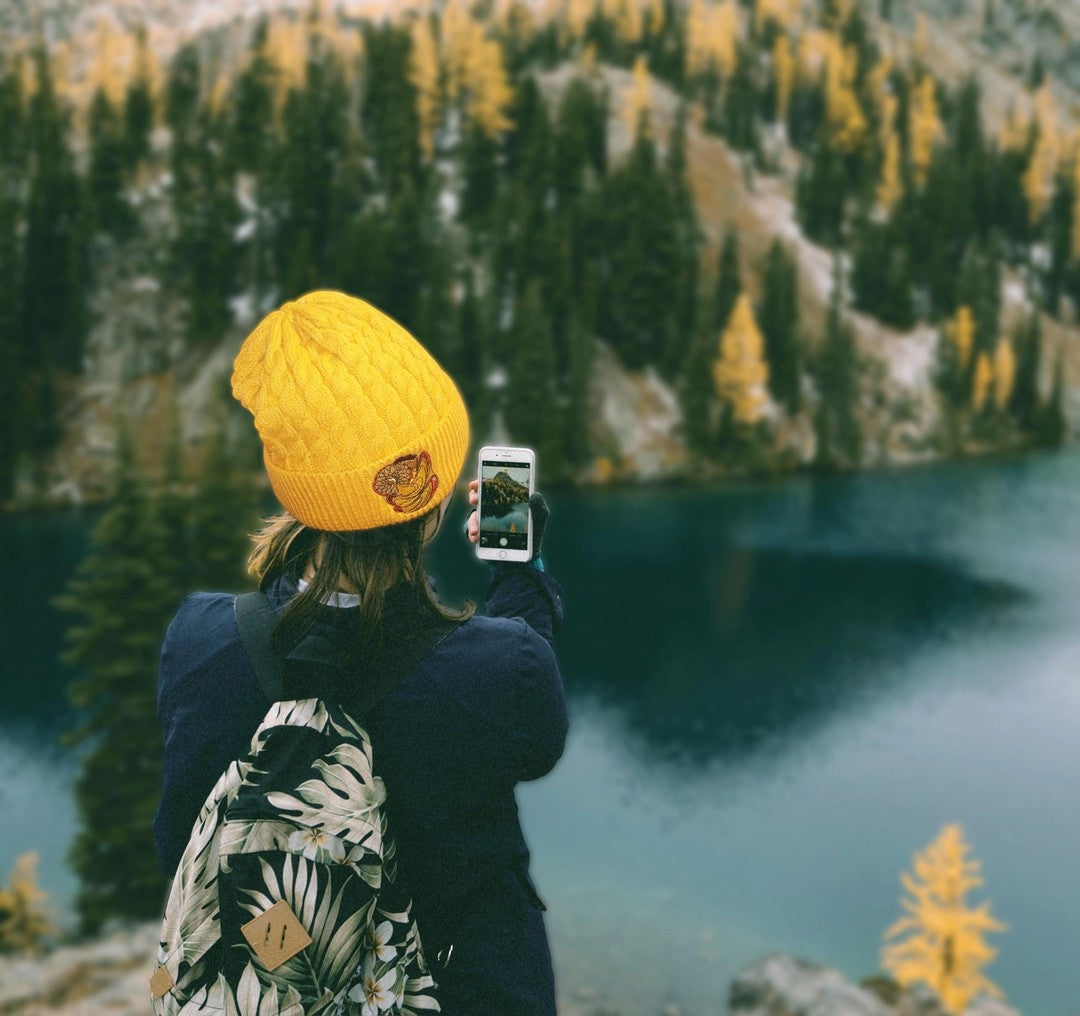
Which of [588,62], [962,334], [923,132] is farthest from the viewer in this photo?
[923,132]

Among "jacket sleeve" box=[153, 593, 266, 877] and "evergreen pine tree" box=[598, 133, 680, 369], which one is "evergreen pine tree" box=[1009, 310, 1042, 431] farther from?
"jacket sleeve" box=[153, 593, 266, 877]

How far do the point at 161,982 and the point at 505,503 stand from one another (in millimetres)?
1521

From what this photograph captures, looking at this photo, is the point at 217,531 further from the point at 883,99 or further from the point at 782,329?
the point at 883,99

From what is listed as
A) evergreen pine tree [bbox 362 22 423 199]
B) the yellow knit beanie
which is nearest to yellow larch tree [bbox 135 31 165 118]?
evergreen pine tree [bbox 362 22 423 199]

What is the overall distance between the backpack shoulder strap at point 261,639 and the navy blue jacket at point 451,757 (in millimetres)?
31

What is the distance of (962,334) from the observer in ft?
279

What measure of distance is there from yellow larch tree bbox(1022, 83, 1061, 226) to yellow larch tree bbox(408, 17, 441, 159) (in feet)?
215

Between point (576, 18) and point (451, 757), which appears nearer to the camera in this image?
point (451, 757)

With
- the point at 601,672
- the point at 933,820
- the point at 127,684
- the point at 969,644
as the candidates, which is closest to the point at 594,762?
the point at 601,672

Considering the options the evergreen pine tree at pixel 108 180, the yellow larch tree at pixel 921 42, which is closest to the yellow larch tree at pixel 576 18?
the yellow larch tree at pixel 921 42

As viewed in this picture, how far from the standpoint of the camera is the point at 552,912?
22828 millimetres

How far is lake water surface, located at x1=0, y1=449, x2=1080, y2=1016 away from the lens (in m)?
22.3

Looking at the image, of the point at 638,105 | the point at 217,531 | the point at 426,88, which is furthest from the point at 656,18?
the point at 217,531

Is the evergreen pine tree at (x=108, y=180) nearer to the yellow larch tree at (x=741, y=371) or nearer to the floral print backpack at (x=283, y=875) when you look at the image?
the yellow larch tree at (x=741, y=371)
